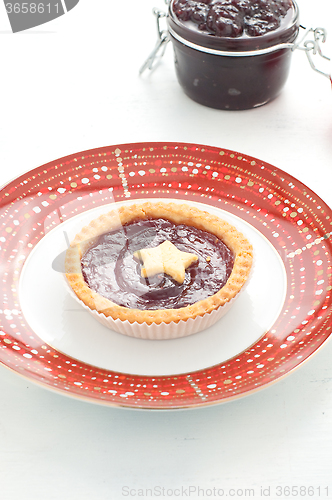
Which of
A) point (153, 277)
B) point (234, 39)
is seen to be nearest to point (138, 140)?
point (234, 39)

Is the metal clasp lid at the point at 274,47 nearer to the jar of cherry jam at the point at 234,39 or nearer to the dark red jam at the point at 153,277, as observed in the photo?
the jar of cherry jam at the point at 234,39

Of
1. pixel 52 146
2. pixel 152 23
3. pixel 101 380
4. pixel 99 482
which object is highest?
pixel 152 23

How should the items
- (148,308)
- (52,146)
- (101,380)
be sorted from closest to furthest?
1. (101,380)
2. (148,308)
3. (52,146)

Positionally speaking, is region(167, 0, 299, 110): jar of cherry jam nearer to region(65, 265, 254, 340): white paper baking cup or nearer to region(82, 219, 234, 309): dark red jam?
region(82, 219, 234, 309): dark red jam

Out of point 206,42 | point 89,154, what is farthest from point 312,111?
point 89,154

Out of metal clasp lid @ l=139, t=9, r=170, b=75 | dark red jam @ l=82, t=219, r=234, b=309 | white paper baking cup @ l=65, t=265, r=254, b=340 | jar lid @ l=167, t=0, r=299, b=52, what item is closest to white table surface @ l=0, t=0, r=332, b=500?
metal clasp lid @ l=139, t=9, r=170, b=75

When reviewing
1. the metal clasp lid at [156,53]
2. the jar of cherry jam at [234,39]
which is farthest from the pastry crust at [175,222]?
the metal clasp lid at [156,53]

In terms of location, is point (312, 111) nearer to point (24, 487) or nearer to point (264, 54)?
point (264, 54)
